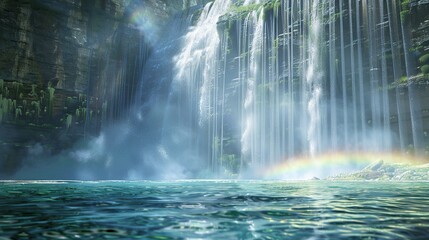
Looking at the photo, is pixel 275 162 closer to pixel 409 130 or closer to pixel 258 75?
pixel 258 75

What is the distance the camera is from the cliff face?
3077 cm

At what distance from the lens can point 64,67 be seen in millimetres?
33625

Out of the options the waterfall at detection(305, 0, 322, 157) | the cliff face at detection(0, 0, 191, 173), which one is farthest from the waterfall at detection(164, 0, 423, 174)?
the cliff face at detection(0, 0, 191, 173)

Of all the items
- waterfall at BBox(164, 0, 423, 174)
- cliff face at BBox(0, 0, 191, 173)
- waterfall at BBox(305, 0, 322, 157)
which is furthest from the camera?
cliff face at BBox(0, 0, 191, 173)

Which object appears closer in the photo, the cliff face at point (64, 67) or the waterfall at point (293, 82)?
the waterfall at point (293, 82)

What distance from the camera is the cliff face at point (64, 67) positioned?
30.8 m

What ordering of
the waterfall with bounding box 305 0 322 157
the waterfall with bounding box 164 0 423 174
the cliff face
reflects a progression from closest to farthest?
the waterfall with bounding box 164 0 423 174 → the waterfall with bounding box 305 0 322 157 → the cliff face

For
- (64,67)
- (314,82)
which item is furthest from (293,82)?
(64,67)

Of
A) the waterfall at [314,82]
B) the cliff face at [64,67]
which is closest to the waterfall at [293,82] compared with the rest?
the waterfall at [314,82]

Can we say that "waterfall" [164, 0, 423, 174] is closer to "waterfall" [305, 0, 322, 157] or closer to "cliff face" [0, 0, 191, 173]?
"waterfall" [305, 0, 322, 157]

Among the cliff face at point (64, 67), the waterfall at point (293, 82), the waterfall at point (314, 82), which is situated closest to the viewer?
the waterfall at point (293, 82)

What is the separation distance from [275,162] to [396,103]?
8.15m

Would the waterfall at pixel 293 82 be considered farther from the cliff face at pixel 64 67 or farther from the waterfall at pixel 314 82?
the cliff face at pixel 64 67

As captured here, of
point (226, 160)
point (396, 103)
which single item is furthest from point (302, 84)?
point (226, 160)
